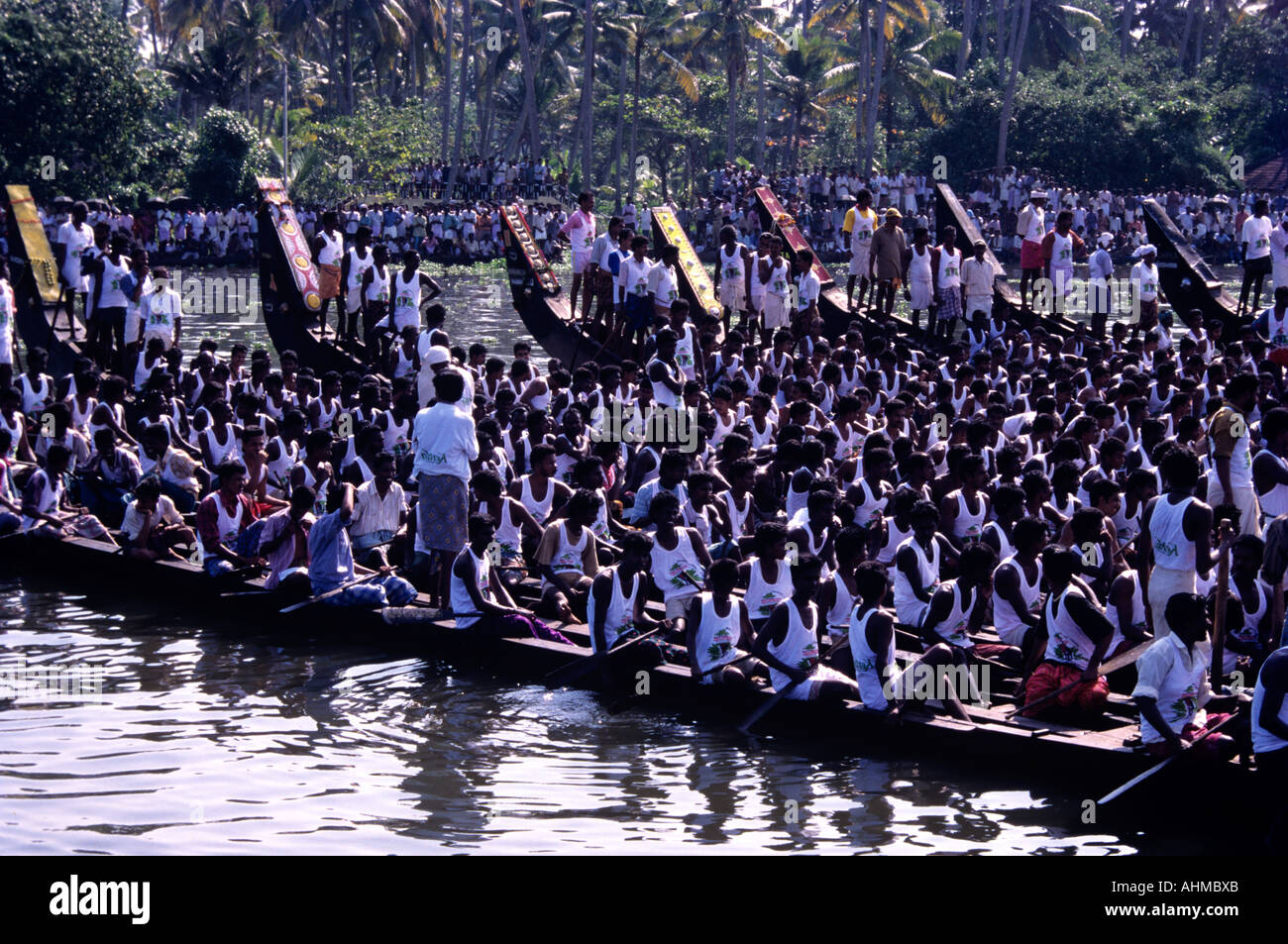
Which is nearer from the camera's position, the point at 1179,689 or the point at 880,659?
the point at 1179,689

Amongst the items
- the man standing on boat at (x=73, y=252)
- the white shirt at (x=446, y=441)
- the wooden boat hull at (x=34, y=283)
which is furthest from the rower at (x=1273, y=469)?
the wooden boat hull at (x=34, y=283)

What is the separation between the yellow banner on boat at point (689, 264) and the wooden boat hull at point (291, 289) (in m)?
4.56

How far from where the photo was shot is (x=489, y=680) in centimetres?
1168

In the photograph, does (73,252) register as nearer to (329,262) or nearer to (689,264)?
(329,262)

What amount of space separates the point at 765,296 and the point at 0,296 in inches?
374

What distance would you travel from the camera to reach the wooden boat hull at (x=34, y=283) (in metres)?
21.5

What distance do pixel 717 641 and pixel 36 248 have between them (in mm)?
15249

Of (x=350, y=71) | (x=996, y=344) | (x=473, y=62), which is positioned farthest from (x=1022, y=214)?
(x=473, y=62)

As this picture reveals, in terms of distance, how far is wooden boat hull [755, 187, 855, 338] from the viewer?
22.3m

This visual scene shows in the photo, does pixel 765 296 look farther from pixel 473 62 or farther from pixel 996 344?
pixel 473 62

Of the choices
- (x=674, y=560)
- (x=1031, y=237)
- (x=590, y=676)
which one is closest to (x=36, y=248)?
(x=1031, y=237)

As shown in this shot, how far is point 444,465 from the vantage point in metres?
11.6

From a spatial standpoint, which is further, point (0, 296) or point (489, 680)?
point (0, 296)
